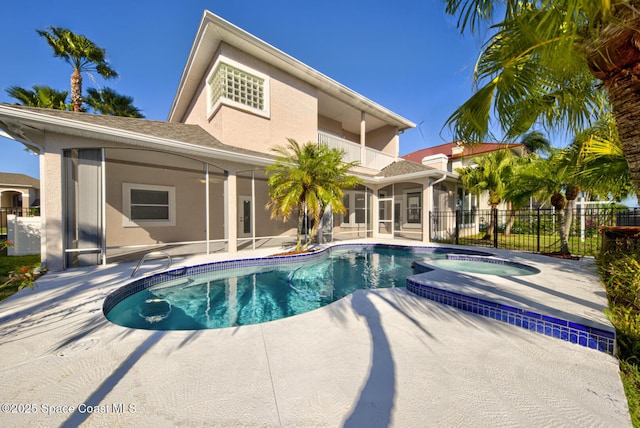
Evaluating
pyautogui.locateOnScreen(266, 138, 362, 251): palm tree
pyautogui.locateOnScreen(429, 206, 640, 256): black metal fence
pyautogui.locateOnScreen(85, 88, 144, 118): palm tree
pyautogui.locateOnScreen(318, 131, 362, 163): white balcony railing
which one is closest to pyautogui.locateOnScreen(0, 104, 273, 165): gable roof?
pyautogui.locateOnScreen(266, 138, 362, 251): palm tree

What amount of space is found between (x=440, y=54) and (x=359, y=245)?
317 inches

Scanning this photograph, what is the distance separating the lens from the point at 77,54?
1207 cm

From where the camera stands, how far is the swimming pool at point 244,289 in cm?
436

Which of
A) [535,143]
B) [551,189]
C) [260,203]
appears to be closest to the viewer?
[551,189]

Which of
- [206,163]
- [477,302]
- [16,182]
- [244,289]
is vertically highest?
[16,182]

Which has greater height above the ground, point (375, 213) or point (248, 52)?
point (248, 52)

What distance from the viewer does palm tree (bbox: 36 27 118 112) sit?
11.5 meters

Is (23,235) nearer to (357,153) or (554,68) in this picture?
(357,153)

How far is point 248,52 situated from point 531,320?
12334mm

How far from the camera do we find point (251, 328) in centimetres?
325

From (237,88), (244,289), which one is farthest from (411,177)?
(244,289)

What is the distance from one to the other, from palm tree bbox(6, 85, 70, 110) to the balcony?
1431 centimetres

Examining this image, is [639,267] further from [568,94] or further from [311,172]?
[311,172]

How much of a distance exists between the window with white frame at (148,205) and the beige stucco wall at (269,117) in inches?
136
